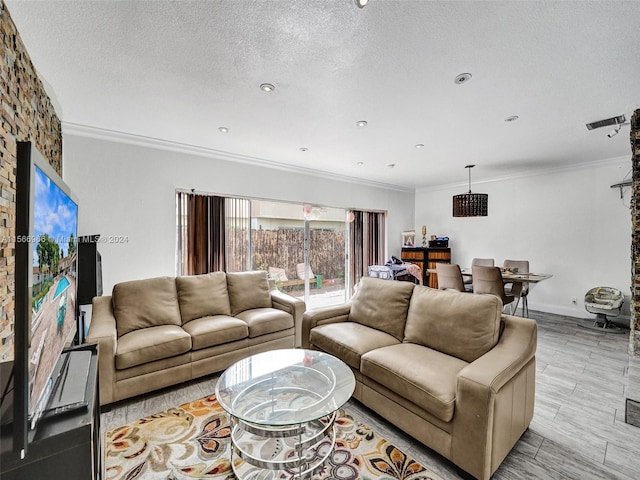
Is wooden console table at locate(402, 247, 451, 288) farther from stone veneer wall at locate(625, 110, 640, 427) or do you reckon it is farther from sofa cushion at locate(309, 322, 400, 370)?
sofa cushion at locate(309, 322, 400, 370)

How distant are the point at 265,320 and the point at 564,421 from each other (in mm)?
2597

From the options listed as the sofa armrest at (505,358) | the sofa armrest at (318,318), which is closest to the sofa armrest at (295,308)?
the sofa armrest at (318,318)

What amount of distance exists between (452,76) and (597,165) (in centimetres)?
404

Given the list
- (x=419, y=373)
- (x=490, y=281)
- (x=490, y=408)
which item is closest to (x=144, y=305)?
(x=419, y=373)

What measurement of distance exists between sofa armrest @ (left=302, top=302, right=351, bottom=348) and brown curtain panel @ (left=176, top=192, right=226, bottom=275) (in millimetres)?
1824

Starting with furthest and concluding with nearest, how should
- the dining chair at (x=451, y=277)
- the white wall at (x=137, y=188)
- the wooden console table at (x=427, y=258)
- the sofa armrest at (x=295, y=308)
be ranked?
the wooden console table at (x=427, y=258), the dining chair at (x=451, y=277), the sofa armrest at (x=295, y=308), the white wall at (x=137, y=188)

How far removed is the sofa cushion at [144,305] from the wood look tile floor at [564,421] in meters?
0.64

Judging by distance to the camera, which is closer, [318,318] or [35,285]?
[35,285]

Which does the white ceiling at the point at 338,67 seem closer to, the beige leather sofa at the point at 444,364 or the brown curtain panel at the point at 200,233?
the brown curtain panel at the point at 200,233

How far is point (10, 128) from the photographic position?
1421 mm

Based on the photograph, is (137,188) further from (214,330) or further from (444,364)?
(444,364)

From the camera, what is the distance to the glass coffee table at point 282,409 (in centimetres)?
146

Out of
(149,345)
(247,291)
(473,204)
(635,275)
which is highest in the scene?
(473,204)

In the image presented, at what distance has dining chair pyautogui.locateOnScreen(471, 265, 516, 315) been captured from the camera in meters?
3.79
